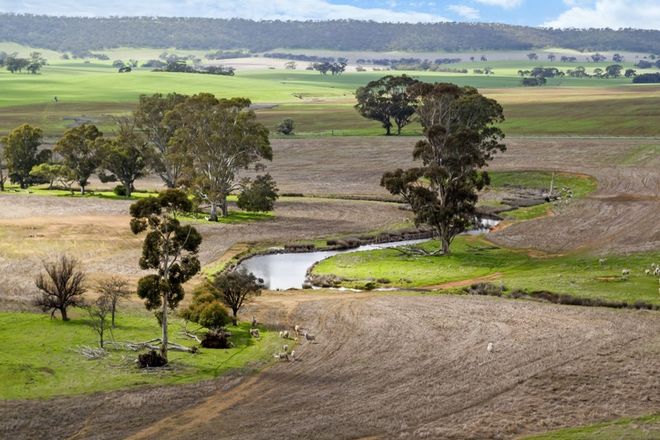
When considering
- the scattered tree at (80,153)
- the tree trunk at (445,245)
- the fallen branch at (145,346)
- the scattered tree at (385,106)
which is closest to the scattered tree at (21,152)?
the scattered tree at (80,153)

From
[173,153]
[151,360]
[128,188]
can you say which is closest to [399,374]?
[151,360]

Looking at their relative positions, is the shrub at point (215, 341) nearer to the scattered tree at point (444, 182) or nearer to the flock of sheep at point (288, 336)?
the flock of sheep at point (288, 336)

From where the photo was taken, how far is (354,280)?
75.1 meters

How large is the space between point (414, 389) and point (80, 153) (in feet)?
299

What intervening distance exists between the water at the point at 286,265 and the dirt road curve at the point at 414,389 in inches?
665

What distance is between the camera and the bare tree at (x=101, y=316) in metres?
52.3

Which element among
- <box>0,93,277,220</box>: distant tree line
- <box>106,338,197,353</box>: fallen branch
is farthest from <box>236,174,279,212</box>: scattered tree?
<box>106,338,197,353</box>: fallen branch

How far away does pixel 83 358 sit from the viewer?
49.6 meters

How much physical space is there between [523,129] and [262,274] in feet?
402

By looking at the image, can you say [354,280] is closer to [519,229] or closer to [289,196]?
[519,229]

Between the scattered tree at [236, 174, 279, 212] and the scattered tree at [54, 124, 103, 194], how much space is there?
27.5m

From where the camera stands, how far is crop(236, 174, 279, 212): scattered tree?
348 feet

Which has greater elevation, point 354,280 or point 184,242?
point 184,242

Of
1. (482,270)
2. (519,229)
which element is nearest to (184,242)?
(482,270)
